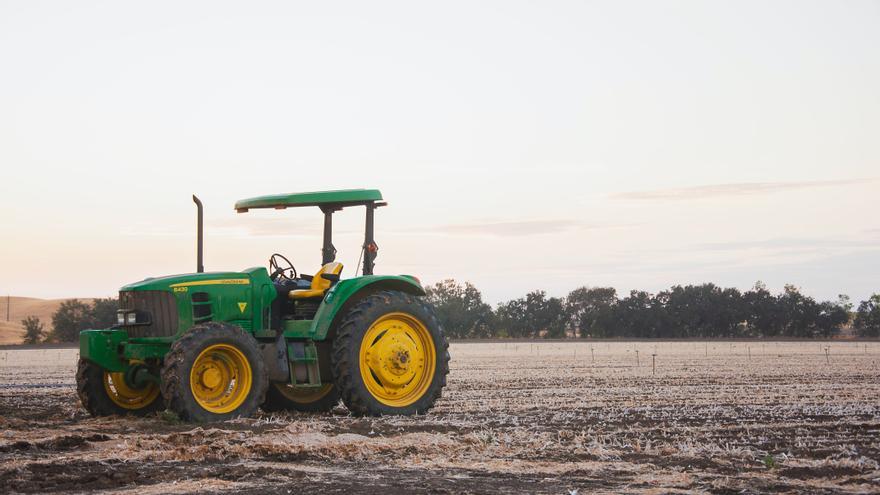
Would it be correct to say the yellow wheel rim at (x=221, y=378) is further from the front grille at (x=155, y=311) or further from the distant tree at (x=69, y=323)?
the distant tree at (x=69, y=323)

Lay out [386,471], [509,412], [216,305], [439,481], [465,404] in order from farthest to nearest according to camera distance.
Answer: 1. [465,404]
2. [509,412]
3. [216,305]
4. [386,471]
5. [439,481]

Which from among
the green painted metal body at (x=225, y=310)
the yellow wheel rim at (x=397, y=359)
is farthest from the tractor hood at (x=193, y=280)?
the yellow wheel rim at (x=397, y=359)

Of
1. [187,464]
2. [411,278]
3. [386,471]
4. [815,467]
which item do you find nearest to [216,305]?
[411,278]

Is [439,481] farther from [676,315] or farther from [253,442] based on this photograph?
[676,315]

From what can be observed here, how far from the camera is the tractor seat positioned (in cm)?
1459

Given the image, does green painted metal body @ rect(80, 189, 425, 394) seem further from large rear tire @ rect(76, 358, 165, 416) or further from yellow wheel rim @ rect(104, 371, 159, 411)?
yellow wheel rim @ rect(104, 371, 159, 411)

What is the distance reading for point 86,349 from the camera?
46.2ft

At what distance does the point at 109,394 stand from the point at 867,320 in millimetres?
119242

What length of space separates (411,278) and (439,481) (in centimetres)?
666

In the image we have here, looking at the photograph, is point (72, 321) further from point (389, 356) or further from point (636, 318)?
point (389, 356)

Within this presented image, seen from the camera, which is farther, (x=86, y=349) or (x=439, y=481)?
(x=86, y=349)

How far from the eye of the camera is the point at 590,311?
4510 inches

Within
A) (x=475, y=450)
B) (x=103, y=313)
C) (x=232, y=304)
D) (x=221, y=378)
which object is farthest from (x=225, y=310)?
(x=103, y=313)

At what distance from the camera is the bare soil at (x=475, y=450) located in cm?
878
